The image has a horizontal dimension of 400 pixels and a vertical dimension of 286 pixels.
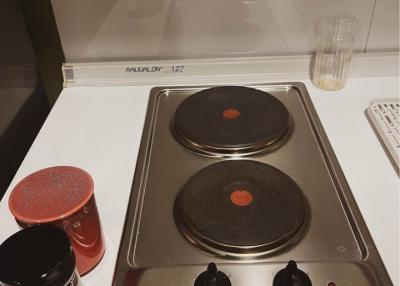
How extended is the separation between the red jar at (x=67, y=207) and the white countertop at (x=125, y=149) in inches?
1.6

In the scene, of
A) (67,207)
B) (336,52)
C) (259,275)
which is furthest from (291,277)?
(336,52)

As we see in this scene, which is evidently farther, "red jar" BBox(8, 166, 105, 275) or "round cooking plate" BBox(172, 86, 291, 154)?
"round cooking plate" BBox(172, 86, 291, 154)

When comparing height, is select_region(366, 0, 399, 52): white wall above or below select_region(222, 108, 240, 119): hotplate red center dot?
above

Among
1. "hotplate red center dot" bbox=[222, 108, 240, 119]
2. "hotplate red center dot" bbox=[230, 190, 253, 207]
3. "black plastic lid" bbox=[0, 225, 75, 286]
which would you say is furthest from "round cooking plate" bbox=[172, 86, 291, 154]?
"black plastic lid" bbox=[0, 225, 75, 286]

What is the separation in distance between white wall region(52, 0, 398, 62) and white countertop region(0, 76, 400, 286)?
0.33ft

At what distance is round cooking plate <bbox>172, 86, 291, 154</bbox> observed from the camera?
2.62 ft

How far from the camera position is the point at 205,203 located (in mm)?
658

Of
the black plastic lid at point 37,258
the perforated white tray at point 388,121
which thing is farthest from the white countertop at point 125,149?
the black plastic lid at point 37,258

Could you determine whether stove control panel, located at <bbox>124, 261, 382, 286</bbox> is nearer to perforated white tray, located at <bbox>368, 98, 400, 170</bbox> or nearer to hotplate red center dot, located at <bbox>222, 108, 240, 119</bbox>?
perforated white tray, located at <bbox>368, 98, 400, 170</bbox>

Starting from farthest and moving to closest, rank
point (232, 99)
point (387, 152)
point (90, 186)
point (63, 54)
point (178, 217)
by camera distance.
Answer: point (63, 54) < point (232, 99) < point (387, 152) < point (178, 217) < point (90, 186)

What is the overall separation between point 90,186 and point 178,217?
0.17 meters

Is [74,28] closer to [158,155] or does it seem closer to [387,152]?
[158,155]

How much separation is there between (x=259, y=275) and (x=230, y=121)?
1.22 ft

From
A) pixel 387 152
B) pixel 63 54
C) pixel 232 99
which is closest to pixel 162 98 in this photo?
pixel 232 99
